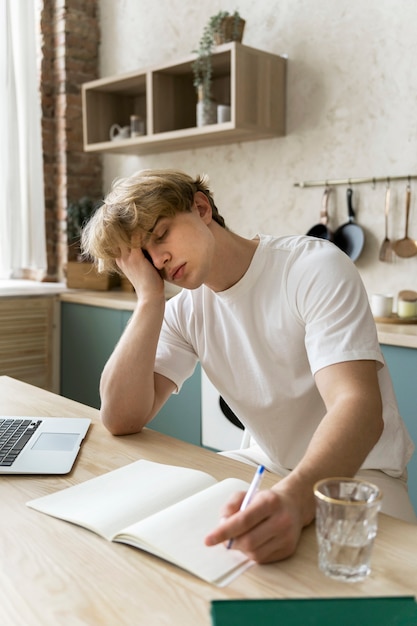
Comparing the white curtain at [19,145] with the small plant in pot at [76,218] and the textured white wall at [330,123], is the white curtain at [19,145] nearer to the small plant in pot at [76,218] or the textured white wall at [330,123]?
the small plant in pot at [76,218]

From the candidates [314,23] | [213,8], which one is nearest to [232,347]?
[314,23]

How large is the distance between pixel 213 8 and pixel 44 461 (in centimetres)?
276

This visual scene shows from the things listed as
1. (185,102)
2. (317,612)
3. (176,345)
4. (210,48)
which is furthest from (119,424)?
(185,102)

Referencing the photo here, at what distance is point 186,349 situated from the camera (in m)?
1.56

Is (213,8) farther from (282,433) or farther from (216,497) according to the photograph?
(216,497)

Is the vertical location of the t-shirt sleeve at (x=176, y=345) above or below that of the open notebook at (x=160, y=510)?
above

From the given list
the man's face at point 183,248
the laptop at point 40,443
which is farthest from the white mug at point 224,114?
the laptop at point 40,443

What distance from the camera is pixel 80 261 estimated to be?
373cm

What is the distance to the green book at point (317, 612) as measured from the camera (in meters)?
0.69

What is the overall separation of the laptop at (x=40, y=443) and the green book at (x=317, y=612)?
20.2 inches

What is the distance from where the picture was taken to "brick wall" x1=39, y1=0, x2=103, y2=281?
3.88m

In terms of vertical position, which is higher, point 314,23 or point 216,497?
point 314,23

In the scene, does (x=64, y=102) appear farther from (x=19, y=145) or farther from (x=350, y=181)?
(x=350, y=181)

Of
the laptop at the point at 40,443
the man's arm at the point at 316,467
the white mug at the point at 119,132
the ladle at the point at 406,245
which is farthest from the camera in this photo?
the white mug at the point at 119,132
